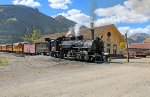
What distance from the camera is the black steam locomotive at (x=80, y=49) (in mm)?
38594

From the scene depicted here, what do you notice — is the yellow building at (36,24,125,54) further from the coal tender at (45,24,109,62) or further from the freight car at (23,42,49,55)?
the coal tender at (45,24,109,62)

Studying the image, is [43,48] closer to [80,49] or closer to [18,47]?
[18,47]

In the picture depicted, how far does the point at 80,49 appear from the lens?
132ft

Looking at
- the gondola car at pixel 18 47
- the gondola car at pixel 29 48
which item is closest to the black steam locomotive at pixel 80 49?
the gondola car at pixel 29 48

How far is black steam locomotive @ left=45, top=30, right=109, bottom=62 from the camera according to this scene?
38594 millimetres

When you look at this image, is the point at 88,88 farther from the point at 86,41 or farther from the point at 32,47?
the point at 32,47

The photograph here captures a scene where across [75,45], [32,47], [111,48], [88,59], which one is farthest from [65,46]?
[111,48]

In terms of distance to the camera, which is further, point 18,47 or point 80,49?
point 18,47

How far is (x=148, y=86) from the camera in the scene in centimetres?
1656

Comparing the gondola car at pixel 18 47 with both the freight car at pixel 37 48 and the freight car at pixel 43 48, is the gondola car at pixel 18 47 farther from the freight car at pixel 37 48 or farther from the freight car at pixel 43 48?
the freight car at pixel 43 48

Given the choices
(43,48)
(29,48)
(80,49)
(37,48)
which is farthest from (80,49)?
(29,48)

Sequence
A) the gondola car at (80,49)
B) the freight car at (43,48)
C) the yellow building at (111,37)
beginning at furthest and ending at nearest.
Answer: the yellow building at (111,37) → the freight car at (43,48) → the gondola car at (80,49)

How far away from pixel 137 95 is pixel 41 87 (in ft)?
15.7

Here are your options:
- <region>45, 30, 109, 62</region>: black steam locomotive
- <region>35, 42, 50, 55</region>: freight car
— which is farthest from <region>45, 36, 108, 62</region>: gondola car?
<region>35, 42, 50, 55</region>: freight car
